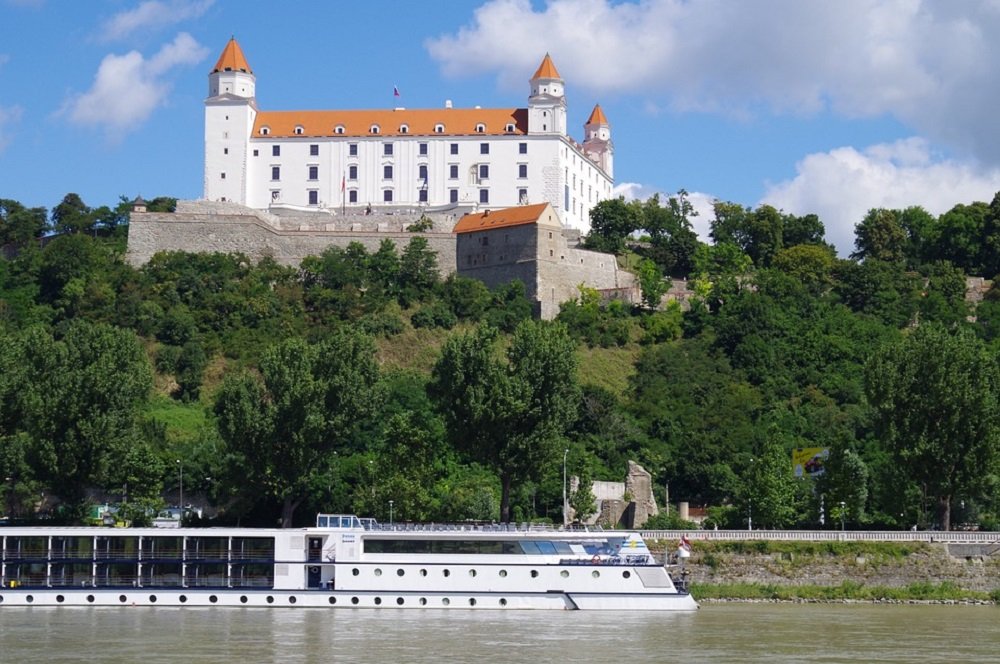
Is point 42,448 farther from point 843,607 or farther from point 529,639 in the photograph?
point 843,607

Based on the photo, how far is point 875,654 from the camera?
37750 mm

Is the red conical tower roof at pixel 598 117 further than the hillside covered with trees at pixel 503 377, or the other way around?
the red conical tower roof at pixel 598 117

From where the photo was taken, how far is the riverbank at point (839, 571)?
5069cm

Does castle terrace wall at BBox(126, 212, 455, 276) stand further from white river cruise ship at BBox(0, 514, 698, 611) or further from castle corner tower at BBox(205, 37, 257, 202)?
white river cruise ship at BBox(0, 514, 698, 611)

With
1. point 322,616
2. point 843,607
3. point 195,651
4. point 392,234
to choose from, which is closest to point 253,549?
point 322,616

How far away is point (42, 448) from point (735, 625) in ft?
84.1

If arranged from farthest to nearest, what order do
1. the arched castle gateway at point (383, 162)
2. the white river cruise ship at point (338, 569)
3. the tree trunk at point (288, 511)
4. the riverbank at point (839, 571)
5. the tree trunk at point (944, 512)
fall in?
the arched castle gateway at point (383, 162) < the tree trunk at point (288, 511) < the tree trunk at point (944, 512) < the riverbank at point (839, 571) < the white river cruise ship at point (338, 569)

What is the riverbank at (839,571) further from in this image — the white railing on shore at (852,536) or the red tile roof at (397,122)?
the red tile roof at (397,122)

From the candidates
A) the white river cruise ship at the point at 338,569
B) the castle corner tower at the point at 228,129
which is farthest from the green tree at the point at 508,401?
the castle corner tower at the point at 228,129

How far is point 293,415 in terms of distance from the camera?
5675 centimetres

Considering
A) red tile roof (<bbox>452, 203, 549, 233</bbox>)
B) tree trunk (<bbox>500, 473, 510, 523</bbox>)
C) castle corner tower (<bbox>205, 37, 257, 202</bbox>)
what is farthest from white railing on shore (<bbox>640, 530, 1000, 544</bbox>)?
castle corner tower (<bbox>205, 37, 257, 202</bbox>)

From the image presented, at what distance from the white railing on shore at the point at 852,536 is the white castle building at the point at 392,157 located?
4686cm

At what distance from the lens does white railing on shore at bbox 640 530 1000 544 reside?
171 ft

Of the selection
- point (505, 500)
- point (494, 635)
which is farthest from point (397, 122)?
point (494, 635)
